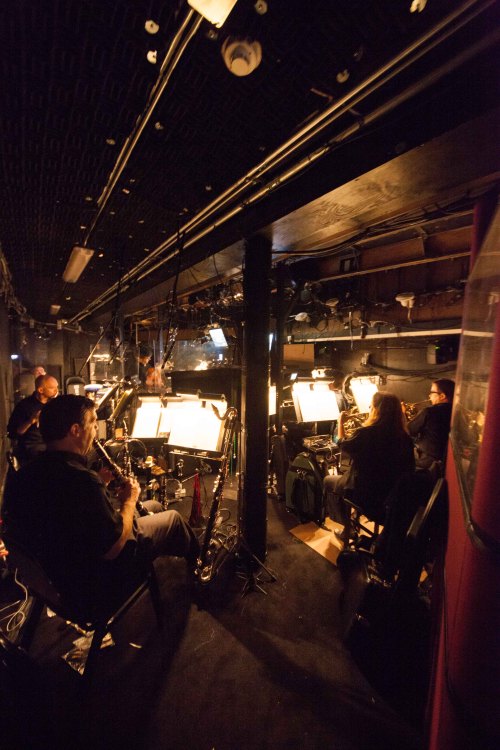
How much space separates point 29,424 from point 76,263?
2.94 metres

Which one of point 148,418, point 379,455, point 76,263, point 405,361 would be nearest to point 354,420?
point 379,455

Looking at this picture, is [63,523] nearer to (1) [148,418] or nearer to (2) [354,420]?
(1) [148,418]

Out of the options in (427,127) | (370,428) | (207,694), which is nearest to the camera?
(427,127)

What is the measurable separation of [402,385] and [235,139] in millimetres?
6880

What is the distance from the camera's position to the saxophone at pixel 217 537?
116 inches

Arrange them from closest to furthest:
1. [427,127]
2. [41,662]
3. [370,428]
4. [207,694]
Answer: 1. [427,127]
2. [207,694]
3. [41,662]
4. [370,428]

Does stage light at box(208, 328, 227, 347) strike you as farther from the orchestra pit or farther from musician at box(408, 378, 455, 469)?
A: musician at box(408, 378, 455, 469)

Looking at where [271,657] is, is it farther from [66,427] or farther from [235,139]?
[235,139]

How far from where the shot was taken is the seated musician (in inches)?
118

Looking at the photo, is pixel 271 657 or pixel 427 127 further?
pixel 271 657

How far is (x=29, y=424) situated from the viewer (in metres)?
3.86

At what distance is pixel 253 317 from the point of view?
3.12 metres

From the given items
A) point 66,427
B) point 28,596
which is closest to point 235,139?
point 66,427

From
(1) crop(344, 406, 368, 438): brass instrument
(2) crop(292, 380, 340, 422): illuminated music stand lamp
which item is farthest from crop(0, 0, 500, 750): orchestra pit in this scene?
(1) crop(344, 406, 368, 438): brass instrument
